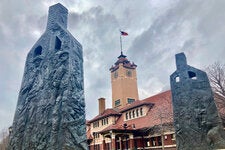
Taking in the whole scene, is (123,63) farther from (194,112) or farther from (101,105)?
(194,112)

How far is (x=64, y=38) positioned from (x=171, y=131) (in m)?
17.7

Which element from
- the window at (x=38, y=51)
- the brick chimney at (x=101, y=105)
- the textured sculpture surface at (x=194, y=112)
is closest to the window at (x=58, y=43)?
the window at (x=38, y=51)

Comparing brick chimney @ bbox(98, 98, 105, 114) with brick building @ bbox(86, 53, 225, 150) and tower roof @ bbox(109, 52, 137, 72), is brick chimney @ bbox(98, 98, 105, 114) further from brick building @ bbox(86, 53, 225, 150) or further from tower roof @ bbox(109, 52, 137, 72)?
tower roof @ bbox(109, 52, 137, 72)

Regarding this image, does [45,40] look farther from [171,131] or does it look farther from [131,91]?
[131,91]

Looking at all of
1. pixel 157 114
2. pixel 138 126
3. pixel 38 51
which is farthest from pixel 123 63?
pixel 38 51

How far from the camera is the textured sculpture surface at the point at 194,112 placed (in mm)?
8195

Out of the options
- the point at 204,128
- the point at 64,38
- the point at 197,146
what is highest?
the point at 64,38

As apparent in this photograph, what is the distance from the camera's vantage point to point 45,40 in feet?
19.7

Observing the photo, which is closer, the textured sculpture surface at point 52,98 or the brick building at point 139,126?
the textured sculpture surface at point 52,98

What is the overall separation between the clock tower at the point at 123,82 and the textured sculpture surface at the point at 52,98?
34.9m

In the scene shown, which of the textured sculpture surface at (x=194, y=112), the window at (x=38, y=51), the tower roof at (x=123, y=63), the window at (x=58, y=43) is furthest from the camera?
the tower roof at (x=123, y=63)

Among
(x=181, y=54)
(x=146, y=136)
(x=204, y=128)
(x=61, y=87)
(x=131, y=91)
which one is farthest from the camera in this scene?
(x=131, y=91)

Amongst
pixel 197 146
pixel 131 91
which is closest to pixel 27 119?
pixel 197 146

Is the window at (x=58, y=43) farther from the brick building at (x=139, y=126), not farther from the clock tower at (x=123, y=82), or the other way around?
the clock tower at (x=123, y=82)
